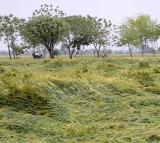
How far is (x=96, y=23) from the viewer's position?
5412cm

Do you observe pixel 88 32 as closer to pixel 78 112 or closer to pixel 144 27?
pixel 144 27

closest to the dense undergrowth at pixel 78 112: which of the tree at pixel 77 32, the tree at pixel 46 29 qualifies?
the tree at pixel 46 29

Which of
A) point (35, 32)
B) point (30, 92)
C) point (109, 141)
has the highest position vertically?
point (35, 32)

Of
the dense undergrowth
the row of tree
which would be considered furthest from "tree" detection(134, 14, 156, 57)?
the dense undergrowth

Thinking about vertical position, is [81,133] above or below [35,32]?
below

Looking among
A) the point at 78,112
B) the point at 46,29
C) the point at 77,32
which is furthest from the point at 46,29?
the point at 78,112

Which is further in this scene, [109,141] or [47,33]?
[47,33]

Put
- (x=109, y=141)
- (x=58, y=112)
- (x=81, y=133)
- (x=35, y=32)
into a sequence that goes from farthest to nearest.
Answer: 1. (x=35, y=32)
2. (x=58, y=112)
3. (x=81, y=133)
4. (x=109, y=141)

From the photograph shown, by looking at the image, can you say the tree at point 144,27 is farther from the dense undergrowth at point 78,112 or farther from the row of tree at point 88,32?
the dense undergrowth at point 78,112

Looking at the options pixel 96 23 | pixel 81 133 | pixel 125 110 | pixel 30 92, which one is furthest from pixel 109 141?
pixel 96 23

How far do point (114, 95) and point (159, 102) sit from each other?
2.98ft

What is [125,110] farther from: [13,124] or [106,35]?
[106,35]

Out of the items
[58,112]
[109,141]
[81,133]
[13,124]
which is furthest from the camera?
[58,112]

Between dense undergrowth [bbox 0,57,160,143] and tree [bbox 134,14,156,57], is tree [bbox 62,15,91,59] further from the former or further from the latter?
dense undergrowth [bbox 0,57,160,143]
